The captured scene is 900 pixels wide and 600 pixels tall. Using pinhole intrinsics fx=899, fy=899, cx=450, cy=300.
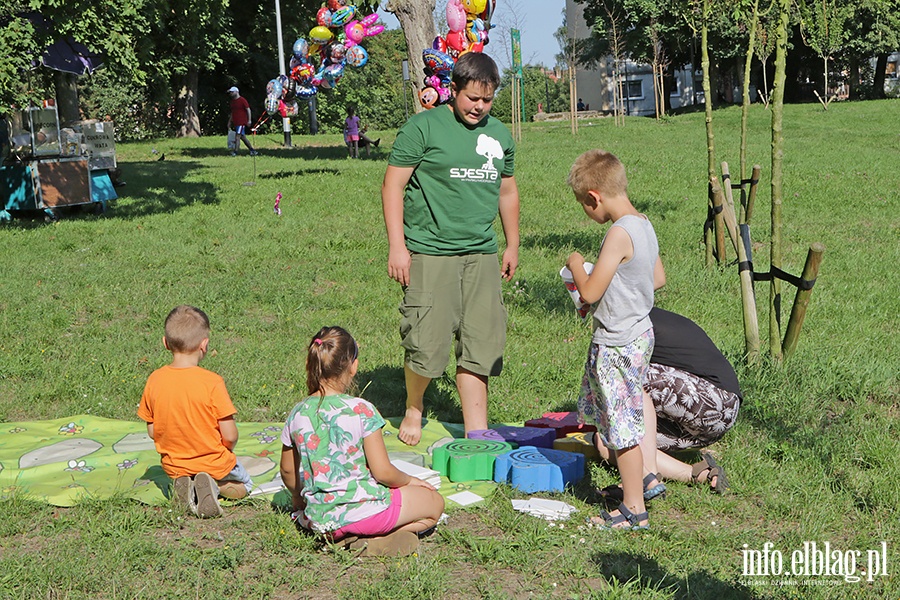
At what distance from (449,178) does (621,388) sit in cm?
156

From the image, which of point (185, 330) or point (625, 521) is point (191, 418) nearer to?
point (185, 330)

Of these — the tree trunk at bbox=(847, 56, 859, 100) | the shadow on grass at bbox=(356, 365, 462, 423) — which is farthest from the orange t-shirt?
the tree trunk at bbox=(847, 56, 859, 100)

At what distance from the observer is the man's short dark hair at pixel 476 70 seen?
14.8 feet

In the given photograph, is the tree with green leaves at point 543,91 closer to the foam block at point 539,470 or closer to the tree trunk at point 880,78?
the tree trunk at point 880,78

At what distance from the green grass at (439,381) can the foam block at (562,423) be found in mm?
414

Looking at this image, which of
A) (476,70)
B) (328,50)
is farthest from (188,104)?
(476,70)

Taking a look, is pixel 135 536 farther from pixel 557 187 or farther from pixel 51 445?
pixel 557 187

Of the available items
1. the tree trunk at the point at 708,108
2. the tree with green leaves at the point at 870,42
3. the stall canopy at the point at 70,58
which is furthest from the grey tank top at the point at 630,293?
the tree with green leaves at the point at 870,42

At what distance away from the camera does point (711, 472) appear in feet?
13.9

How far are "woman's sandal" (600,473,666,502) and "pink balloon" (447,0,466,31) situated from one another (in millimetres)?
11389

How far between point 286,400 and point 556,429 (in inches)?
76.2

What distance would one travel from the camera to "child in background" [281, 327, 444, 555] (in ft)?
11.7

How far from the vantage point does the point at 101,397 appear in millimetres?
6047

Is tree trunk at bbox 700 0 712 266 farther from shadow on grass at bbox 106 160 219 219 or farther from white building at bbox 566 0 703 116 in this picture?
white building at bbox 566 0 703 116
